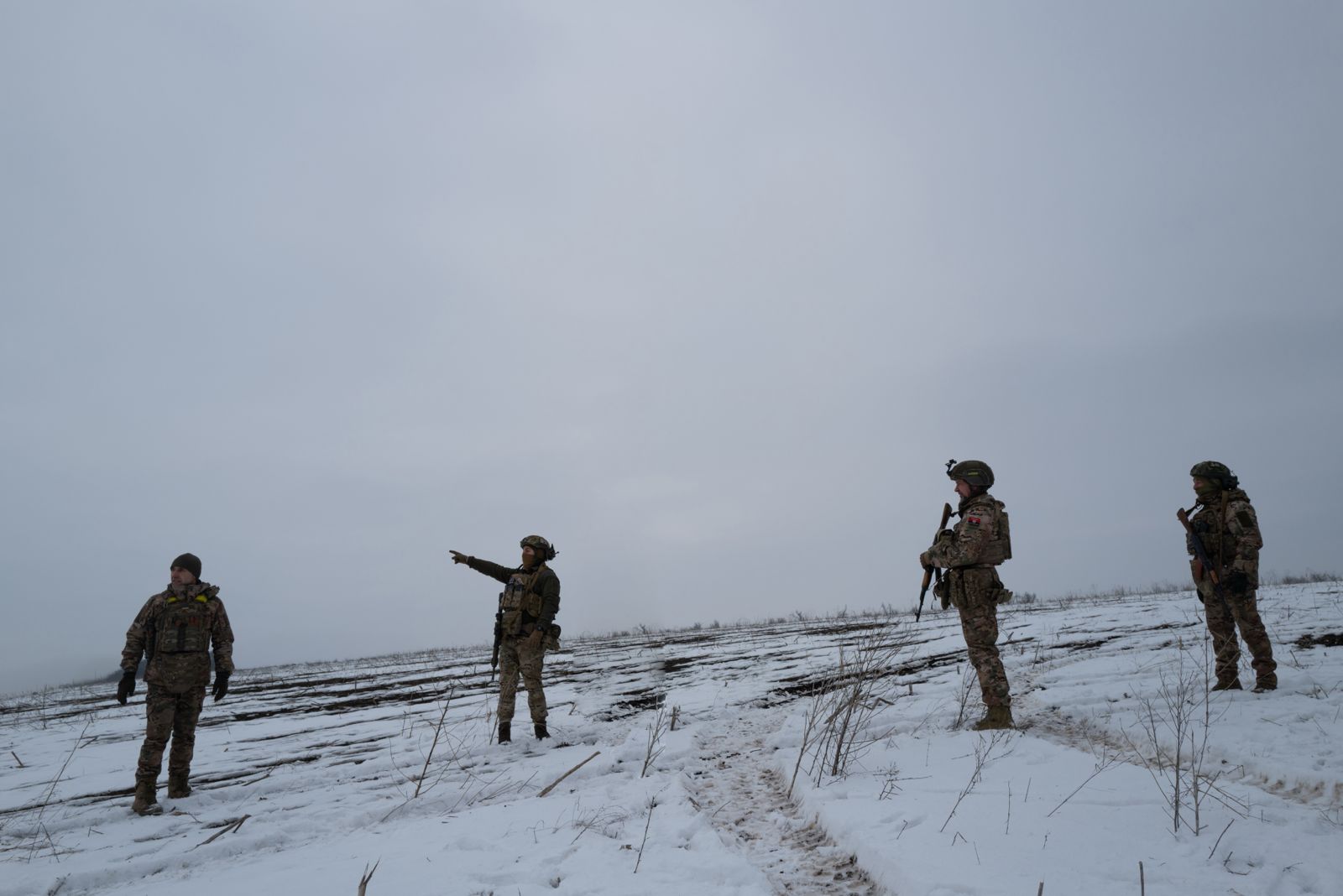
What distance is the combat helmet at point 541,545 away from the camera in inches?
314

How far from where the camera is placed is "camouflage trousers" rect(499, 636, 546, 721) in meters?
7.39

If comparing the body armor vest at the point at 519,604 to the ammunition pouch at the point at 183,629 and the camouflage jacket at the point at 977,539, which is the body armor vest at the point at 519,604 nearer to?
the ammunition pouch at the point at 183,629

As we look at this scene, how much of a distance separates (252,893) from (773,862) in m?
2.91

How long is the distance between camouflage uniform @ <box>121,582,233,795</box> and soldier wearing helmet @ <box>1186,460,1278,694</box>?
982cm

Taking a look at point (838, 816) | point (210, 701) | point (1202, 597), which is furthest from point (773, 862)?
point (210, 701)

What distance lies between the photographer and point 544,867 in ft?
12.0

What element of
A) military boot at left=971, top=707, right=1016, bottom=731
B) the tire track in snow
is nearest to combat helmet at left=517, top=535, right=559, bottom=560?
the tire track in snow

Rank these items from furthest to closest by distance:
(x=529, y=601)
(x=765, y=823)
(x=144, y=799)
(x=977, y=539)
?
(x=529, y=601)
(x=977, y=539)
(x=144, y=799)
(x=765, y=823)

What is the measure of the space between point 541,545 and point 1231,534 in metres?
7.60

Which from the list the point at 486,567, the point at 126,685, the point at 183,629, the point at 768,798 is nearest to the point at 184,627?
the point at 183,629

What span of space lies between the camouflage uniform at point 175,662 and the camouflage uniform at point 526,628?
2.76 metres

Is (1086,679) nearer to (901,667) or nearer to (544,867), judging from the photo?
(901,667)

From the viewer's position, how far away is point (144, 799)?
5.56 meters

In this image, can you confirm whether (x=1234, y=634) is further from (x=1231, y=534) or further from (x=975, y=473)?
(x=975, y=473)
